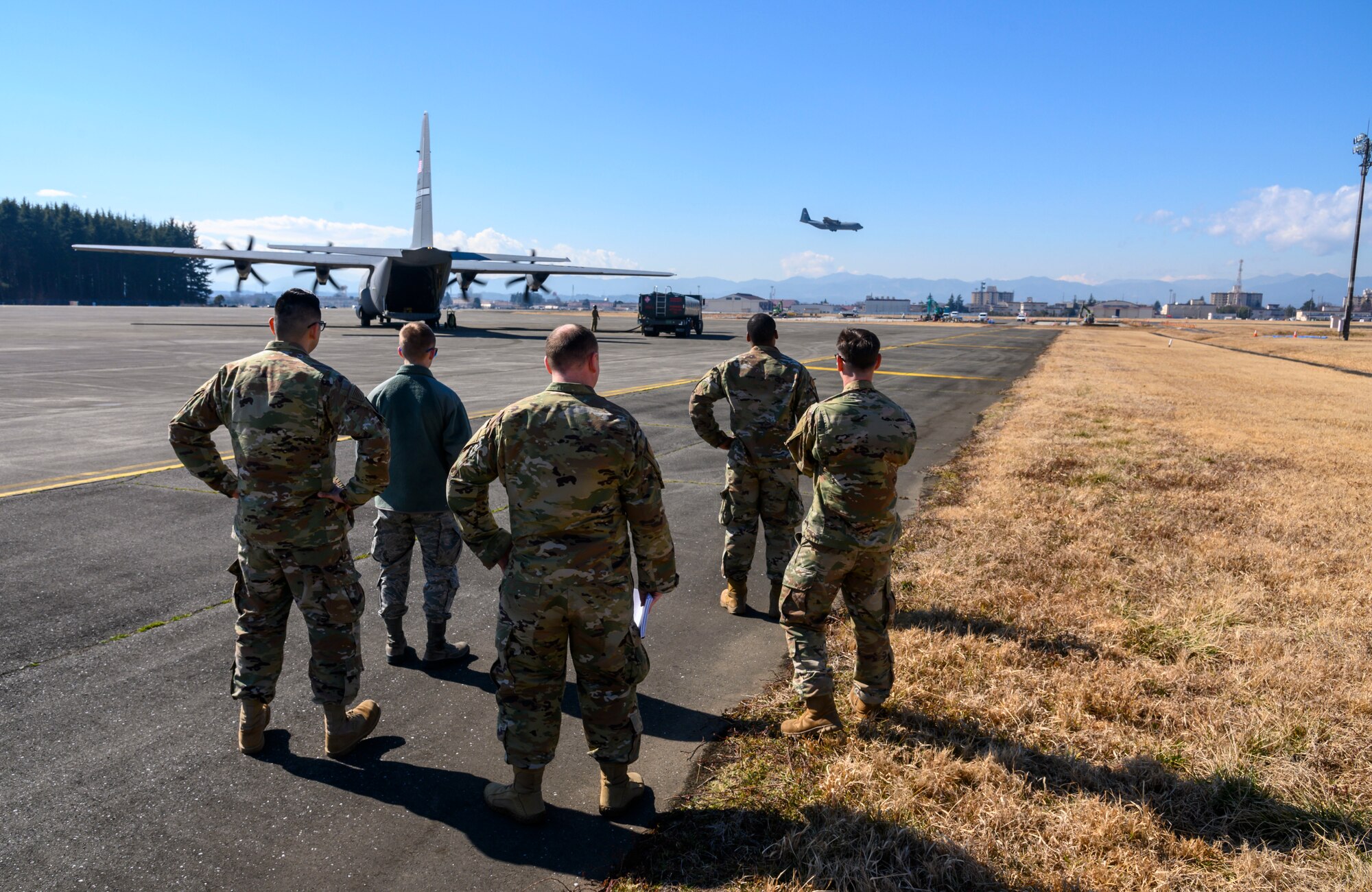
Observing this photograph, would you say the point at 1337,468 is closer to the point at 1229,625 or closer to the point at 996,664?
the point at 1229,625

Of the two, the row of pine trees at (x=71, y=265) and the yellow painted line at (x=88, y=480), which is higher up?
the row of pine trees at (x=71, y=265)

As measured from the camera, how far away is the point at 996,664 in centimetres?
529

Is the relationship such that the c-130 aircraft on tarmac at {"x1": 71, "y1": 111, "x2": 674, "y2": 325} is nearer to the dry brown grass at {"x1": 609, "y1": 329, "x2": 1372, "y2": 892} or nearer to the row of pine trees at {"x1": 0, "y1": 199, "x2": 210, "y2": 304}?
the dry brown grass at {"x1": 609, "y1": 329, "x2": 1372, "y2": 892}

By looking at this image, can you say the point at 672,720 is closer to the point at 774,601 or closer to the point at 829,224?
the point at 774,601

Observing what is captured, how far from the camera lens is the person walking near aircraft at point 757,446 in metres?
6.16

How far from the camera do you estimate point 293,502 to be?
4074 millimetres

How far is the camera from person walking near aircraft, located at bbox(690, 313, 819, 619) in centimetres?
616

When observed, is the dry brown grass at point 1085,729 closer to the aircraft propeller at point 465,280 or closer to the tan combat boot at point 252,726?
the tan combat boot at point 252,726

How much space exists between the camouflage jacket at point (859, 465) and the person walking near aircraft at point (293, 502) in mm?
2454

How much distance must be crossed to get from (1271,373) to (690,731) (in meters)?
35.8

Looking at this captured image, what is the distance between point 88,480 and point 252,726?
7.32m

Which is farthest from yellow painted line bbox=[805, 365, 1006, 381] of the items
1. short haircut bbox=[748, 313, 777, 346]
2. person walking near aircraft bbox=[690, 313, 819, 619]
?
person walking near aircraft bbox=[690, 313, 819, 619]

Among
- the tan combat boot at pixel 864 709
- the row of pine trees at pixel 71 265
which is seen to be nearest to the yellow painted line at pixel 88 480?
the tan combat boot at pixel 864 709

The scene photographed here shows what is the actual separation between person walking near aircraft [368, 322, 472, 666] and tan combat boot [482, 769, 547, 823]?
5.73ft
